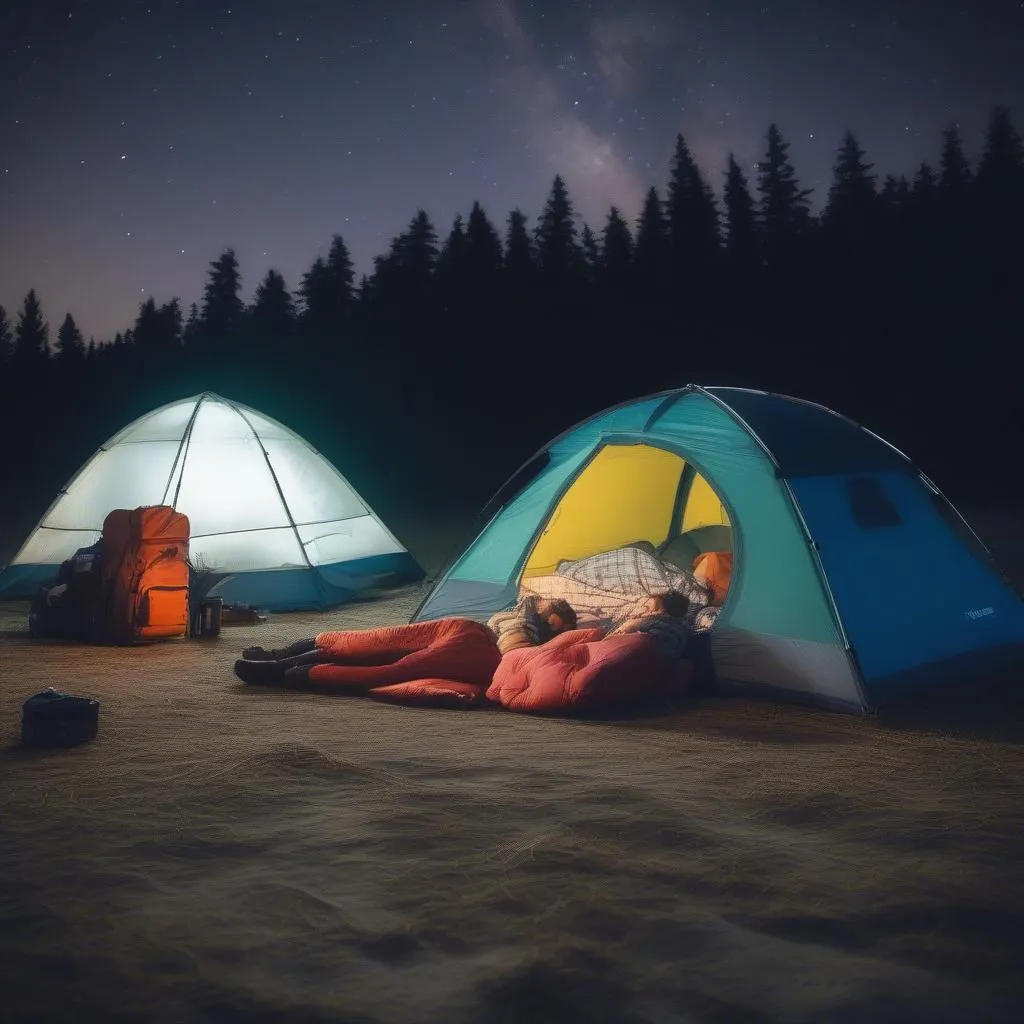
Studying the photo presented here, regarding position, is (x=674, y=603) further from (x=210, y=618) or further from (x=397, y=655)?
(x=210, y=618)

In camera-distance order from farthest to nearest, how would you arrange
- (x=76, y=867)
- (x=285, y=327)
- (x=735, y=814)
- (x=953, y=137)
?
(x=285, y=327) → (x=953, y=137) → (x=735, y=814) → (x=76, y=867)

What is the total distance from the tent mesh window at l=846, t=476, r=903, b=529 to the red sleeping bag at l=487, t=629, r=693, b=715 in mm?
1475

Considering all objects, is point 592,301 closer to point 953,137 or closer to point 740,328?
point 740,328

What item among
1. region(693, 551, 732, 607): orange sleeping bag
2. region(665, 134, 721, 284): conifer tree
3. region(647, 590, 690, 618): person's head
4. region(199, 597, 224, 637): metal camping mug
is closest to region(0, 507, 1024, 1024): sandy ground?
region(647, 590, 690, 618): person's head

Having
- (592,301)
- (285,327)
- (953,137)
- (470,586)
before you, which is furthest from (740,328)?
(470,586)

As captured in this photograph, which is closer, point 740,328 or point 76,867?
point 76,867

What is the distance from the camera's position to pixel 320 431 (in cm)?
4119

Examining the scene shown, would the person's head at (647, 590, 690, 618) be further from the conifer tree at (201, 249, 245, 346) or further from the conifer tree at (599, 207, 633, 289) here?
the conifer tree at (201, 249, 245, 346)

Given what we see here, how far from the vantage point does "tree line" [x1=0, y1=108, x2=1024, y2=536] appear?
36.5 m

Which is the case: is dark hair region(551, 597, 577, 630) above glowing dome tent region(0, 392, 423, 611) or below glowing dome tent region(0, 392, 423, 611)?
below

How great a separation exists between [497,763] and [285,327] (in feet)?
190

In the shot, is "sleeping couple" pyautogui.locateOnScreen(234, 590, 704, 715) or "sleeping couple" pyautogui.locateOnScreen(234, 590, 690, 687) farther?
"sleeping couple" pyautogui.locateOnScreen(234, 590, 690, 687)

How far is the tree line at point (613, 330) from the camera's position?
36469 mm

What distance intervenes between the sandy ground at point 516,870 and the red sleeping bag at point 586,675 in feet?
0.74
